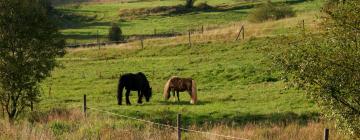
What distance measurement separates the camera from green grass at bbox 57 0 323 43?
317ft

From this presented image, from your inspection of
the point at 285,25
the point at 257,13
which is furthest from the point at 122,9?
the point at 285,25

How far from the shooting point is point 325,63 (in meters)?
14.9

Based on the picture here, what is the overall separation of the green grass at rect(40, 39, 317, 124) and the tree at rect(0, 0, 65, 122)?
13.0ft

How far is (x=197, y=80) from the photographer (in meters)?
40.2

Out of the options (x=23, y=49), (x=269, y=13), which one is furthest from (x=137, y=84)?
(x=269, y=13)

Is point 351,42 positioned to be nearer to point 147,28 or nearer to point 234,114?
point 234,114

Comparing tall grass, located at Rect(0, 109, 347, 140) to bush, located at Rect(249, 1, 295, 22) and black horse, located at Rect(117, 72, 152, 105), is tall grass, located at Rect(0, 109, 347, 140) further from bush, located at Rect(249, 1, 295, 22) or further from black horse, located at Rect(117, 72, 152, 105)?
bush, located at Rect(249, 1, 295, 22)

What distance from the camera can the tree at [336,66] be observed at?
48.1ft

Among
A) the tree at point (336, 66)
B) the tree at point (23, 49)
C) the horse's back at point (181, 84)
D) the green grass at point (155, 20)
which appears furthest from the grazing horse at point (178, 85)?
the green grass at point (155, 20)

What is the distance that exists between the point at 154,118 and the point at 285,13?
48336 mm

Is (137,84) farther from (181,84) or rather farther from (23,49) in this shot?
(23,49)

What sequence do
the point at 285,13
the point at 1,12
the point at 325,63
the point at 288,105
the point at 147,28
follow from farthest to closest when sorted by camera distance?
1. the point at 147,28
2. the point at 285,13
3. the point at 288,105
4. the point at 1,12
5. the point at 325,63

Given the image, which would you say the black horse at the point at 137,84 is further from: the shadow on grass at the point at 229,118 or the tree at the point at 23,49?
the tree at the point at 23,49

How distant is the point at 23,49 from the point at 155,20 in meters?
85.7
